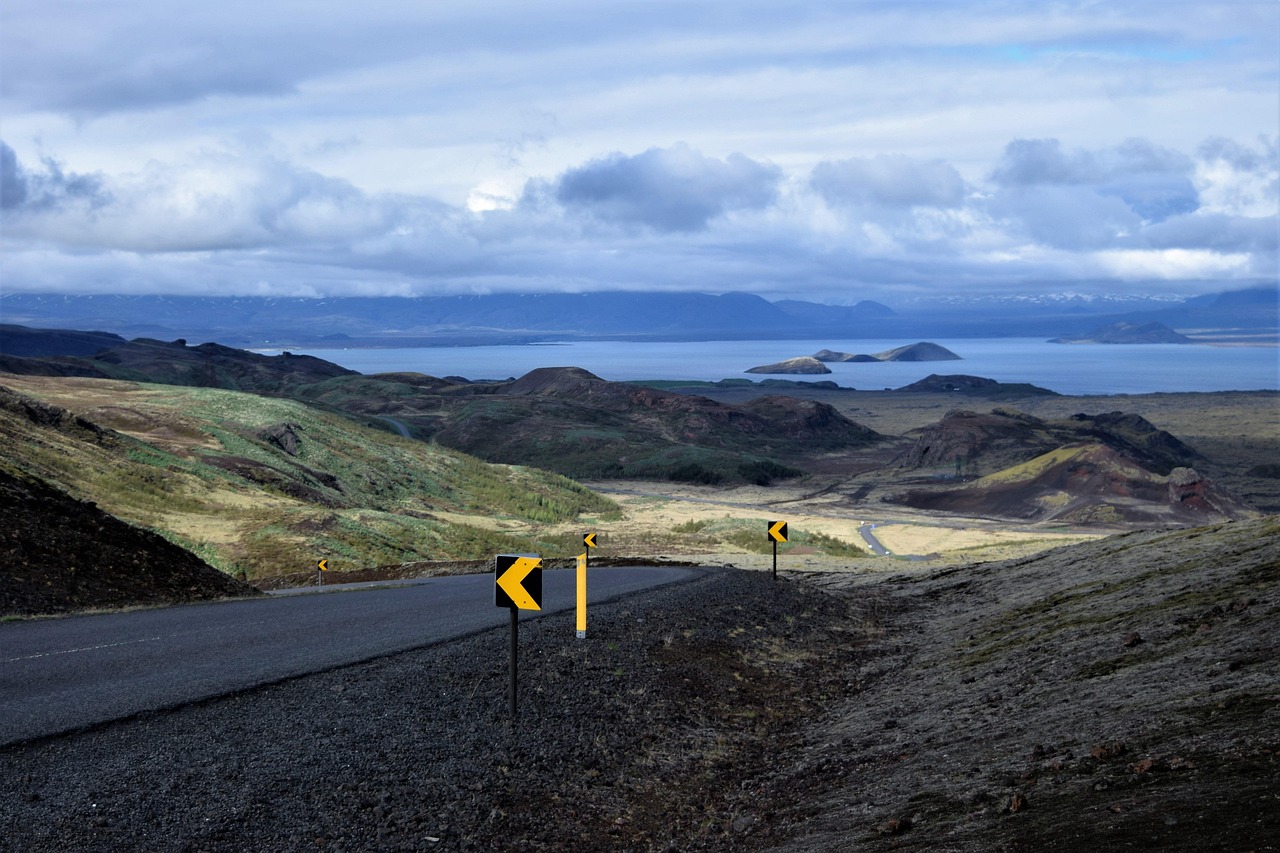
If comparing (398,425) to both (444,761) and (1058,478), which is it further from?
(444,761)

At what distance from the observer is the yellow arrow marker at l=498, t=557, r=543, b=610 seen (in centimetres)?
1039

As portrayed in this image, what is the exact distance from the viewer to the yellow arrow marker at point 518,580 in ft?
34.1

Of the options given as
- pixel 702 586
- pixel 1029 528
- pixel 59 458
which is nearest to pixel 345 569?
pixel 59 458

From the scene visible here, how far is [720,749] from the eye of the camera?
11438mm

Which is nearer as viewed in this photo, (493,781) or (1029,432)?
(493,781)

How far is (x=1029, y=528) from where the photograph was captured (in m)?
60.3

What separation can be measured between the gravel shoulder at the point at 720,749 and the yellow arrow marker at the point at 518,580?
48.1 inches

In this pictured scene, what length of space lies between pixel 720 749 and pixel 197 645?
269 inches

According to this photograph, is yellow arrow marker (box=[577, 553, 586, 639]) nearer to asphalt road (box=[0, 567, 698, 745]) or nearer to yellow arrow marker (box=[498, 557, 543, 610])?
yellow arrow marker (box=[498, 557, 543, 610])

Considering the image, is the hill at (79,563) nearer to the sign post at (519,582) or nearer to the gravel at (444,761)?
the gravel at (444,761)

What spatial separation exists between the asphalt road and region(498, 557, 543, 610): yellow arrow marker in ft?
9.81

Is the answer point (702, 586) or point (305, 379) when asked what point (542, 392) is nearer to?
point (305, 379)

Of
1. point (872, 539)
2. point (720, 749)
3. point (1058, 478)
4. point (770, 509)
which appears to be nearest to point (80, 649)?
point (720, 749)

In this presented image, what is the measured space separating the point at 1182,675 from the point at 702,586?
38.1 feet
